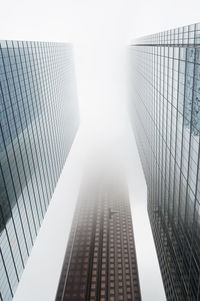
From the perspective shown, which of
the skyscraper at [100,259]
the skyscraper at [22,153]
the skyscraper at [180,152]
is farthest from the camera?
the skyscraper at [100,259]

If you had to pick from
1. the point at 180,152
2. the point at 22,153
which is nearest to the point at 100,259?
the point at 22,153

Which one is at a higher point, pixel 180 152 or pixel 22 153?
pixel 180 152

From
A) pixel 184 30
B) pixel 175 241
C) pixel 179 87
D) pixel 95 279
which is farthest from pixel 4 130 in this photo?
pixel 95 279

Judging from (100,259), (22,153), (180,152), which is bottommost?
(100,259)

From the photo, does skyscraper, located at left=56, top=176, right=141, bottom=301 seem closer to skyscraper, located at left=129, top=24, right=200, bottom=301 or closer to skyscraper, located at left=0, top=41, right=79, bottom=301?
skyscraper, located at left=0, top=41, right=79, bottom=301

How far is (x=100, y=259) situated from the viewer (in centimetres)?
13288

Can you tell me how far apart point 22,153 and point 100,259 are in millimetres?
101239

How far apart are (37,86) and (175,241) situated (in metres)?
42.3

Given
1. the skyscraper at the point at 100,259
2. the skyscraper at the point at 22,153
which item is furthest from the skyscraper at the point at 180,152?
the skyscraper at the point at 100,259

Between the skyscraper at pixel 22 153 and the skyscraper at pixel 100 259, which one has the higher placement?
the skyscraper at pixel 22 153

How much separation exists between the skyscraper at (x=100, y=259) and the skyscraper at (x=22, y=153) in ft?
223

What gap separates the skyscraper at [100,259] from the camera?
116000 millimetres

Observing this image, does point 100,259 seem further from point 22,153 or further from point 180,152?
point 180,152

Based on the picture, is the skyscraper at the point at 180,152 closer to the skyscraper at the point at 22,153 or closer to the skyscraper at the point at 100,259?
the skyscraper at the point at 22,153
